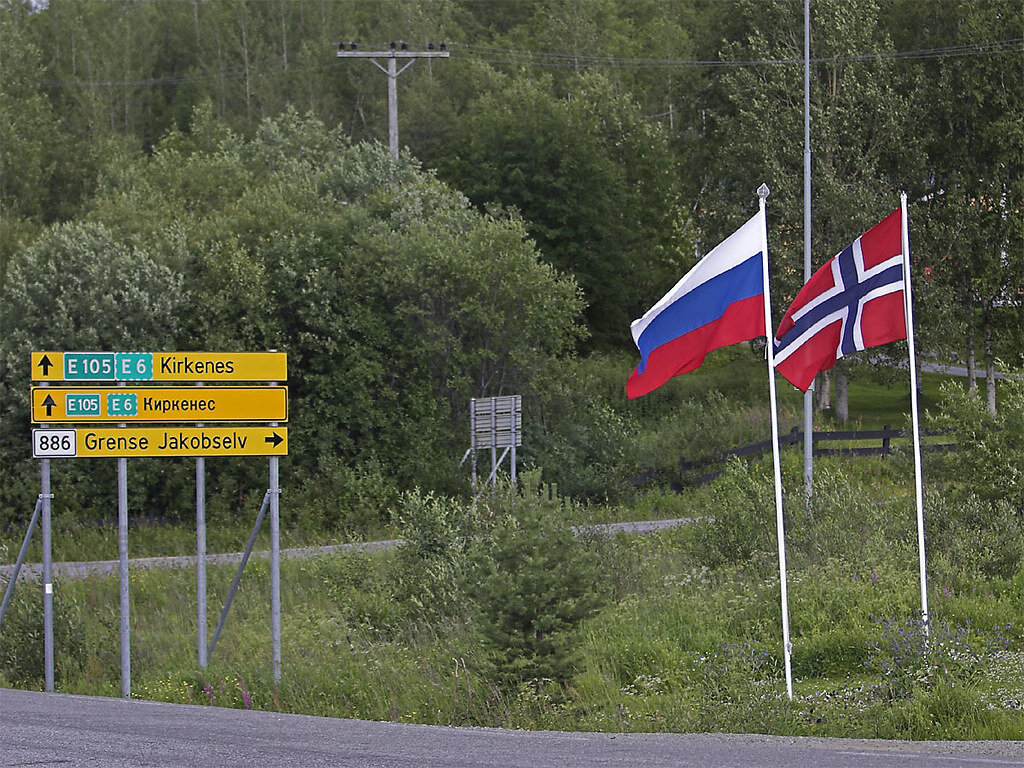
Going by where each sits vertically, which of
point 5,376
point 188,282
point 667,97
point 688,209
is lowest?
point 5,376

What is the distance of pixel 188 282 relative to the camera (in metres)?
30.5

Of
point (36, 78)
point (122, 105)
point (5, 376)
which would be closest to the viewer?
point (5, 376)

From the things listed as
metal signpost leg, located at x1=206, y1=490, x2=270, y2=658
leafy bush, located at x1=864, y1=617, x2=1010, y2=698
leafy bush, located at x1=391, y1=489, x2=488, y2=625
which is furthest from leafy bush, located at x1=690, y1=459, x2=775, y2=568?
metal signpost leg, located at x1=206, y1=490, x2=270, y2=658

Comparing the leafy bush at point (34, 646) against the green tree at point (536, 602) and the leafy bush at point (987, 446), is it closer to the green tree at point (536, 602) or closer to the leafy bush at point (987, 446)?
the green tree at point (536, 602)

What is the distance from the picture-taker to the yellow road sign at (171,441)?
14.5 metres

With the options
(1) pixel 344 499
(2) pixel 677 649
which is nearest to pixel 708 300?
(2) pixel 677 649

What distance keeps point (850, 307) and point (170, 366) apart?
25.4ft

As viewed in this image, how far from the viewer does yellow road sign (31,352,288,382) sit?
47.6 ft

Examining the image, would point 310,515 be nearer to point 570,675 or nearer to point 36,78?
point 570,675

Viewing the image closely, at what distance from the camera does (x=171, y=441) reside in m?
14.6

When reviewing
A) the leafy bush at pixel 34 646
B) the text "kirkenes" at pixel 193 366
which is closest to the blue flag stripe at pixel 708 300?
the text "kirkenes" at pixel 193 366

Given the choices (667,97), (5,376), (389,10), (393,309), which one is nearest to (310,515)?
(393,309)

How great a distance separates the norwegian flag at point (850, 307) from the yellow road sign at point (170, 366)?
6308 millimetres

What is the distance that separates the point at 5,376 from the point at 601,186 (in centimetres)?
2536
